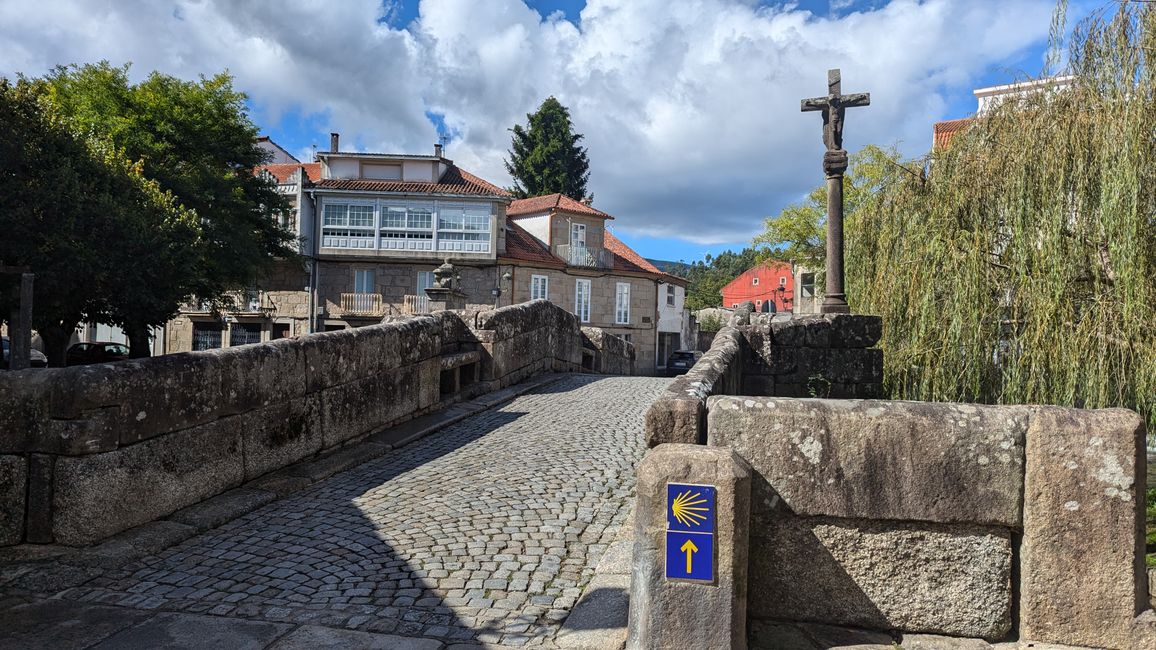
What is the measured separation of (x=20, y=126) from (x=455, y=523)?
14.1 metres

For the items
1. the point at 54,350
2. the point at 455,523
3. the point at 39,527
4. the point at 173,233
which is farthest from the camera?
the point at 54,350

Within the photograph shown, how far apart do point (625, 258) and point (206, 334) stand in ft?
66.7

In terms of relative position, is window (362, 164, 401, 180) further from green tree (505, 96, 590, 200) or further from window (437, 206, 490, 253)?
green tree (505, 96, 590, 200)

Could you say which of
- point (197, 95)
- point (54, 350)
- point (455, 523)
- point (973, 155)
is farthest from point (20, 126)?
point (973, 155)

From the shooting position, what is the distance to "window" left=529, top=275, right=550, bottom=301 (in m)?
31.9

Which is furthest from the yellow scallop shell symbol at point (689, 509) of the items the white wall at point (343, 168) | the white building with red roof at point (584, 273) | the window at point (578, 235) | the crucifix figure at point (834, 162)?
the white wall at point (343, 168)

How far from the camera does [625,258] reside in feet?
120

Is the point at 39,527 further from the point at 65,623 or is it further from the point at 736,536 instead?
the point at 736,536

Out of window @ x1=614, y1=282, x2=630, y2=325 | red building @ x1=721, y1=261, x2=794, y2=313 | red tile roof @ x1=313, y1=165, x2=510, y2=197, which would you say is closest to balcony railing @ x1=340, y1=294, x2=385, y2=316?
red tile roof @ x1=313, y1=165, x2=510, y2=197

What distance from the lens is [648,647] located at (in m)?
2.60

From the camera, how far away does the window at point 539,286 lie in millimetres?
31891

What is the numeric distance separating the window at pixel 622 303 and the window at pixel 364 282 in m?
11.4

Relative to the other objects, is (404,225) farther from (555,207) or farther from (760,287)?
(760,287)

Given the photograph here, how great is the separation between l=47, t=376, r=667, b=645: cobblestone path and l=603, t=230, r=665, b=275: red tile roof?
29200 mm
